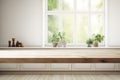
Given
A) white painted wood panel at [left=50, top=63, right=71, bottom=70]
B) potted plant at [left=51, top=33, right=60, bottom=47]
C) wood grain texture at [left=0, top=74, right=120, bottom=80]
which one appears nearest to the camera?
wood grain texture at [left=0, top=74, right=120, bottom=80]

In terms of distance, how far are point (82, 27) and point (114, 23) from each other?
0.94 metres

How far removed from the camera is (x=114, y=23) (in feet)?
21.2

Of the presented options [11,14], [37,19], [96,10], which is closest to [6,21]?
[11,14]

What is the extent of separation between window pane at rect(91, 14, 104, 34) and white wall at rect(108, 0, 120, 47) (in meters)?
0.36

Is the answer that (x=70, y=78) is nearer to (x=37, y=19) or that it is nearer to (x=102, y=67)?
(x=102, y=67)

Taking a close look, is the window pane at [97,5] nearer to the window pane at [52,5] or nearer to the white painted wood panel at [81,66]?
the window pane at [52,5]

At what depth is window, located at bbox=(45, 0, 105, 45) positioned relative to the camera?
6.76 metres

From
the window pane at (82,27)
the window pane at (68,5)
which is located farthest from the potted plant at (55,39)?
the window pane at (68,5)

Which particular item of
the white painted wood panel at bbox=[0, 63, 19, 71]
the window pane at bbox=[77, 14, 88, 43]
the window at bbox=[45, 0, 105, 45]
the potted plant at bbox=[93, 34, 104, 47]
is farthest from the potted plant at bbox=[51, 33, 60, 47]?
the white painted wood panel at bbox=[0, 63, 19, 71]

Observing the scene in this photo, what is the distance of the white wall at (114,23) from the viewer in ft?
21.2

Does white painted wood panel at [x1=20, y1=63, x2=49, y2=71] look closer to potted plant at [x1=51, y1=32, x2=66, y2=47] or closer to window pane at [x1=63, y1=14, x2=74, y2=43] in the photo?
potted plant at [x1=51, y1=32, x2=66, y2=47]

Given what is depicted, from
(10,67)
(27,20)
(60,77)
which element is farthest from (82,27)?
(10,67)

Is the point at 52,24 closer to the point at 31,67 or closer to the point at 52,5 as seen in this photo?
the point at 52,5

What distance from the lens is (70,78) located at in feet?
14.7
